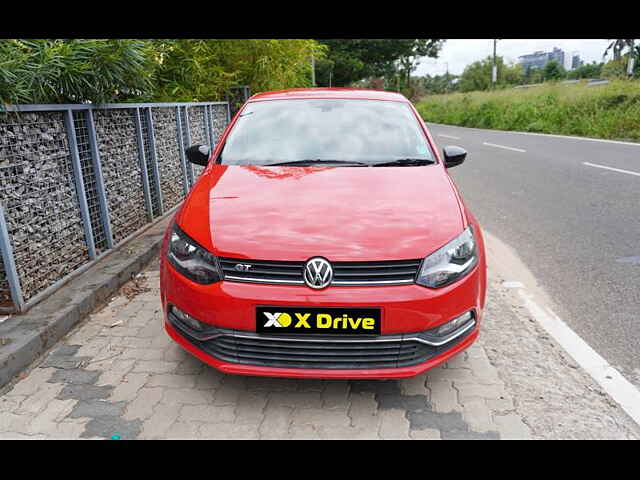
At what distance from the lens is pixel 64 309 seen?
347 centimetres

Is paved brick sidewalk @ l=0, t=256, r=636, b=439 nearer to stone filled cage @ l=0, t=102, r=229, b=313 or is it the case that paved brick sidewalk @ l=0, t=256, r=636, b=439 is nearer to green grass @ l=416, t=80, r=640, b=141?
stone filled cage @ l=0, t=102, r=229, b=313

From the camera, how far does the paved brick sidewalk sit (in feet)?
7.96

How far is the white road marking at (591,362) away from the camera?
8.57 ft

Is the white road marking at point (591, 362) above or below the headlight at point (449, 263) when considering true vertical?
below

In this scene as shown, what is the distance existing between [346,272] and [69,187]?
9.01ft

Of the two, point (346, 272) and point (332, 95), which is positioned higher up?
point (332, 95)

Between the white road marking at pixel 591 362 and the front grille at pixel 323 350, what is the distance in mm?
1072

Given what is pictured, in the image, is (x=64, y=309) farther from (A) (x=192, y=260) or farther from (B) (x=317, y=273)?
(B) (x=317, y=273)

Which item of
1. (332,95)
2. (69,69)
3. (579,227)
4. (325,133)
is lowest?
(579,227)

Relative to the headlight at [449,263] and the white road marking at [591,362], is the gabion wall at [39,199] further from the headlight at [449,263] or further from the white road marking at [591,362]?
the white road marking at [591,362]

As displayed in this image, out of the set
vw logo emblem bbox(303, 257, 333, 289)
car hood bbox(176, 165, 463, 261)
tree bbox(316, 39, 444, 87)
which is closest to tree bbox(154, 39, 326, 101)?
car hood bbox(176, 165, 463, 261)

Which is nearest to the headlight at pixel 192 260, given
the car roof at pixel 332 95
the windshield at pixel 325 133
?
the windshield at pixel 325 133

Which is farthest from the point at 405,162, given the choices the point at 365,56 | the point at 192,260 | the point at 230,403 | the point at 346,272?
the point at 365,56

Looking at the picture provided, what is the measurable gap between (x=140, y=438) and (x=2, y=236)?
173 centimetres
